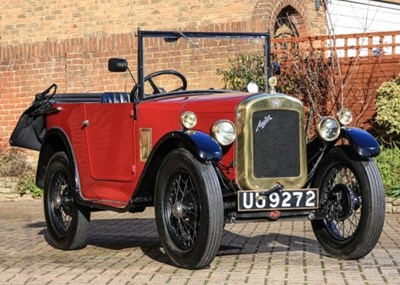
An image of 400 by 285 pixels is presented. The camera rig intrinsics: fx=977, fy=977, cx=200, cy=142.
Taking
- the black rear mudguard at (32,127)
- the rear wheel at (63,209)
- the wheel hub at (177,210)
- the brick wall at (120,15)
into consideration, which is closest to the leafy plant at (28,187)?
the brick wall at (120,15)

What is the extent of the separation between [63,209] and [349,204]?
3.15 m

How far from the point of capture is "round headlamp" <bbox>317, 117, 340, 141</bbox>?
8.33 metres

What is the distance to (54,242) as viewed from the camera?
9.87 m

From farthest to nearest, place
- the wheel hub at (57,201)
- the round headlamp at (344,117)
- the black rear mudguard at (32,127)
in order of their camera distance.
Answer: the black rear mudguard at (32,127) < the wheel hub at (57,201) < the round headlamp at (344,117)

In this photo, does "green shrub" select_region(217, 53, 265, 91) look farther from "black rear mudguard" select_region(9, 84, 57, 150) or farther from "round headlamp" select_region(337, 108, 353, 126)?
"round headlamp" select_region(337, 108, 353, 126)

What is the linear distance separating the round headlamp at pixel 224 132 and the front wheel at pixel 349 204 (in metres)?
1.03

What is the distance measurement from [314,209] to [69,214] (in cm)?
285

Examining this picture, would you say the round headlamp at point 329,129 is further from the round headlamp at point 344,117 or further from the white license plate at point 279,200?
the white license plate at point 279,200

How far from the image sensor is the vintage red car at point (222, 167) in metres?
7.73

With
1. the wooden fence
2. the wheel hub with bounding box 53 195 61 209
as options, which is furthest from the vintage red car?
the wooden fence

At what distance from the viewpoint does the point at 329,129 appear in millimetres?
8344

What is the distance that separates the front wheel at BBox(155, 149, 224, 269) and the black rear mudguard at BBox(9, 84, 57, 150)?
9.09ft

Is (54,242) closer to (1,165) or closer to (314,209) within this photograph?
(314,209)

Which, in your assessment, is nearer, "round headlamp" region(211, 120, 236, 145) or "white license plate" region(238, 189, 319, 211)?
"white license plate" region(238, 189, 319, 211)
